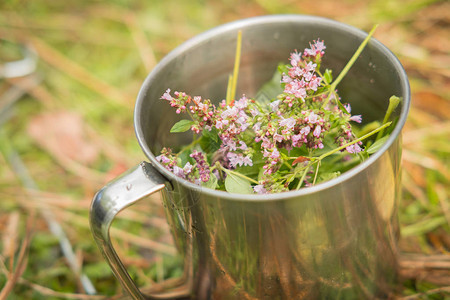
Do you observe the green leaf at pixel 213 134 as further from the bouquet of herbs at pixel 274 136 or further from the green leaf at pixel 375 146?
the green leaf at pixel 375 146

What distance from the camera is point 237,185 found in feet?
1.46

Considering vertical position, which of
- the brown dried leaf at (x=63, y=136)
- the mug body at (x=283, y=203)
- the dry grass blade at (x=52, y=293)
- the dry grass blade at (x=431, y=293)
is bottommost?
the dry grass blade at (x=52, y=293)

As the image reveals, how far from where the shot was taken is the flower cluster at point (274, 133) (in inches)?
16.7

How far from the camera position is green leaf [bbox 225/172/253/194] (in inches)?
17.4

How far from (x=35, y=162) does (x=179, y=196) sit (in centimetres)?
69

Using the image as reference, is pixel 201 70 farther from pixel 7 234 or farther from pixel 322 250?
pixel 7 234

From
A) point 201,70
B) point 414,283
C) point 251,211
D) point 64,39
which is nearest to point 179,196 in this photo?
point 251,211

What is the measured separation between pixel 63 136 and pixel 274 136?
2.49 feet

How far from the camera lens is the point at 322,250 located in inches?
17.2

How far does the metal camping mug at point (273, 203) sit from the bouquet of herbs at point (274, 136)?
3 centimetres

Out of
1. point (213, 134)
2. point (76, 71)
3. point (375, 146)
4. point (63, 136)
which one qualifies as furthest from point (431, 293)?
point (76, 71)

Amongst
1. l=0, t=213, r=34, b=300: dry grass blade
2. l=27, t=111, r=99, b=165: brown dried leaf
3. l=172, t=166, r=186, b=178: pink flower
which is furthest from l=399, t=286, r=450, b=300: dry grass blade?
l=27, t=111, r=99, b=165: brown dried leaf

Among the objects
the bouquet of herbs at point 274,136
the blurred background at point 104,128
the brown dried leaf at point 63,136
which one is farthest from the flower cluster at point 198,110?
the brown dried leaf at point 63,136

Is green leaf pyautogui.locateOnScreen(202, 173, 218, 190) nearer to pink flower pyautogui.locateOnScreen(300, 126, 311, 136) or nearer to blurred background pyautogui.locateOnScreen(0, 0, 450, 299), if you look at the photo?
pink flower pyautogui.locateOnScreen(300, 126, 311, 136)
